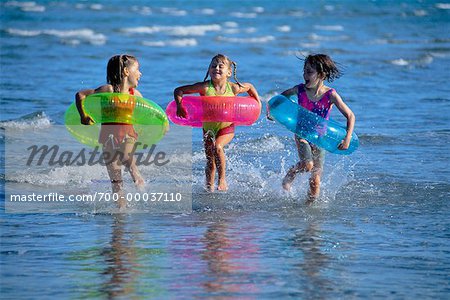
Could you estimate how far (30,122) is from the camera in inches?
511

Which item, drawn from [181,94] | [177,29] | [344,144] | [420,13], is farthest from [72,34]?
[344,144]

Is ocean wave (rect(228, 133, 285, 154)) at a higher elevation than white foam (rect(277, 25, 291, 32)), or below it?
below

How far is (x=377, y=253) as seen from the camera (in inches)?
270

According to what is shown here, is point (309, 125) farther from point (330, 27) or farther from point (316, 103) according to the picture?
point (330, 27)

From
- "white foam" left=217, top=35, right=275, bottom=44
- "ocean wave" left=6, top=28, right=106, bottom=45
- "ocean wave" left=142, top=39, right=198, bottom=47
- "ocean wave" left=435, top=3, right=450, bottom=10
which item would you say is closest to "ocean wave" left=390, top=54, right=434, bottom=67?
"white foam" left=217, top=35, right=275, bottom=44

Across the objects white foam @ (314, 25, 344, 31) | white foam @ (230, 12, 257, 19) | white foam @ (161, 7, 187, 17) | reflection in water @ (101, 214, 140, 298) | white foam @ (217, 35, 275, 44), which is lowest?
reflection in water @ (101, 214, 140, 298)

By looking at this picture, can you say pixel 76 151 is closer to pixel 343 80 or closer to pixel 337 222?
pixel 337 222

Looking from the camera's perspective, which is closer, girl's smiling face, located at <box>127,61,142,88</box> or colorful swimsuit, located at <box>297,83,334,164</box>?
girl's smiling face, located at <box>127,61,142,88</box>

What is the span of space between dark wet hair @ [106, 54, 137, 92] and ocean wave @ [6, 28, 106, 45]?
793 inches

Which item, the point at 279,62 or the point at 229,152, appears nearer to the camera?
the point at 229,152

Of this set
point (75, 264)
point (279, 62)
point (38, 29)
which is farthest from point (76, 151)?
point (38, 29)

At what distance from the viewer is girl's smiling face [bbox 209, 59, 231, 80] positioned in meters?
8.92

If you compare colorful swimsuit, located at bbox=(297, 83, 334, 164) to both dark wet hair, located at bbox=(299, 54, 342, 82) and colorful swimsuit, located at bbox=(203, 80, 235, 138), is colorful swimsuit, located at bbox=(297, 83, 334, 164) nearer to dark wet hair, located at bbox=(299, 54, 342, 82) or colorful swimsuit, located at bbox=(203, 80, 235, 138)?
dark wet hair, located at bbox=(299, 54, 342, 82)

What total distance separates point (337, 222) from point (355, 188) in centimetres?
144
